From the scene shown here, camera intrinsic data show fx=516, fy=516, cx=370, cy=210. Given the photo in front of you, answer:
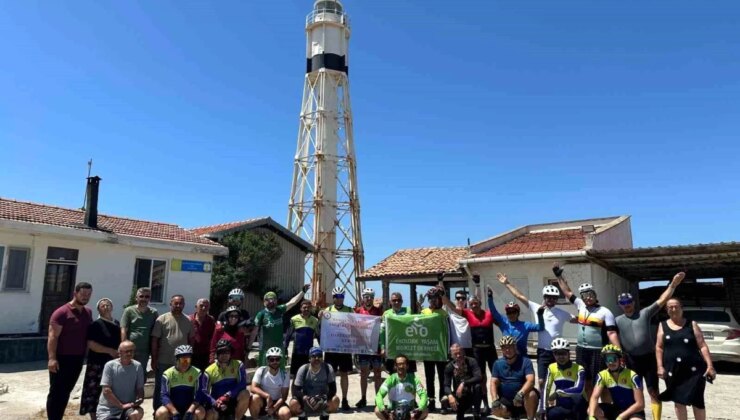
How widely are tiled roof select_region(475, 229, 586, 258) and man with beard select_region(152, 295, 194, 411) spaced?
1203 cm

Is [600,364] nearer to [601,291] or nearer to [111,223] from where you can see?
[601,291]

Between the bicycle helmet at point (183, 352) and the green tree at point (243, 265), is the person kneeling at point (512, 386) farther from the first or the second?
the green tree at point (243, 265)

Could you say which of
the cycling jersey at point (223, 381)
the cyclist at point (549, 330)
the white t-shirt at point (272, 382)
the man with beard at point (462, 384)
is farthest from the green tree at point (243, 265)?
the cyclist at point (549, 330)

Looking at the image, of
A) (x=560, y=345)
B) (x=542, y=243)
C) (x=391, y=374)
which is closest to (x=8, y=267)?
(x=391, y=374)

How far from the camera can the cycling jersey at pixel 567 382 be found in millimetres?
6379

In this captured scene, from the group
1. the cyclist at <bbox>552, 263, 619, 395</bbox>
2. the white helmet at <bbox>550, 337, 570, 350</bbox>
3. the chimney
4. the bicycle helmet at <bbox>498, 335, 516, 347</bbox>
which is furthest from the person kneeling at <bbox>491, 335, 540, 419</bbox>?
the chimney

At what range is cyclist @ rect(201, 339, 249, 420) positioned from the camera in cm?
636

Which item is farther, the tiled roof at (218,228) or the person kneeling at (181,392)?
the tiled roof at (218,228)

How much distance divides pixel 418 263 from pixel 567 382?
590 inches

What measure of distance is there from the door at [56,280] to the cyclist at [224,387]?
9.88 meters

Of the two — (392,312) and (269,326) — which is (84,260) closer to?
(269,326)

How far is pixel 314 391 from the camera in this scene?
6.96 m

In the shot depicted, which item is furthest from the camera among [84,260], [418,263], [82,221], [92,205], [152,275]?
[418,263]

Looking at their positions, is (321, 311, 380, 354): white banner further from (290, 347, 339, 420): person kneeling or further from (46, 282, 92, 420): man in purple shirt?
(46, 282, 92, 420): man in purple shirt
